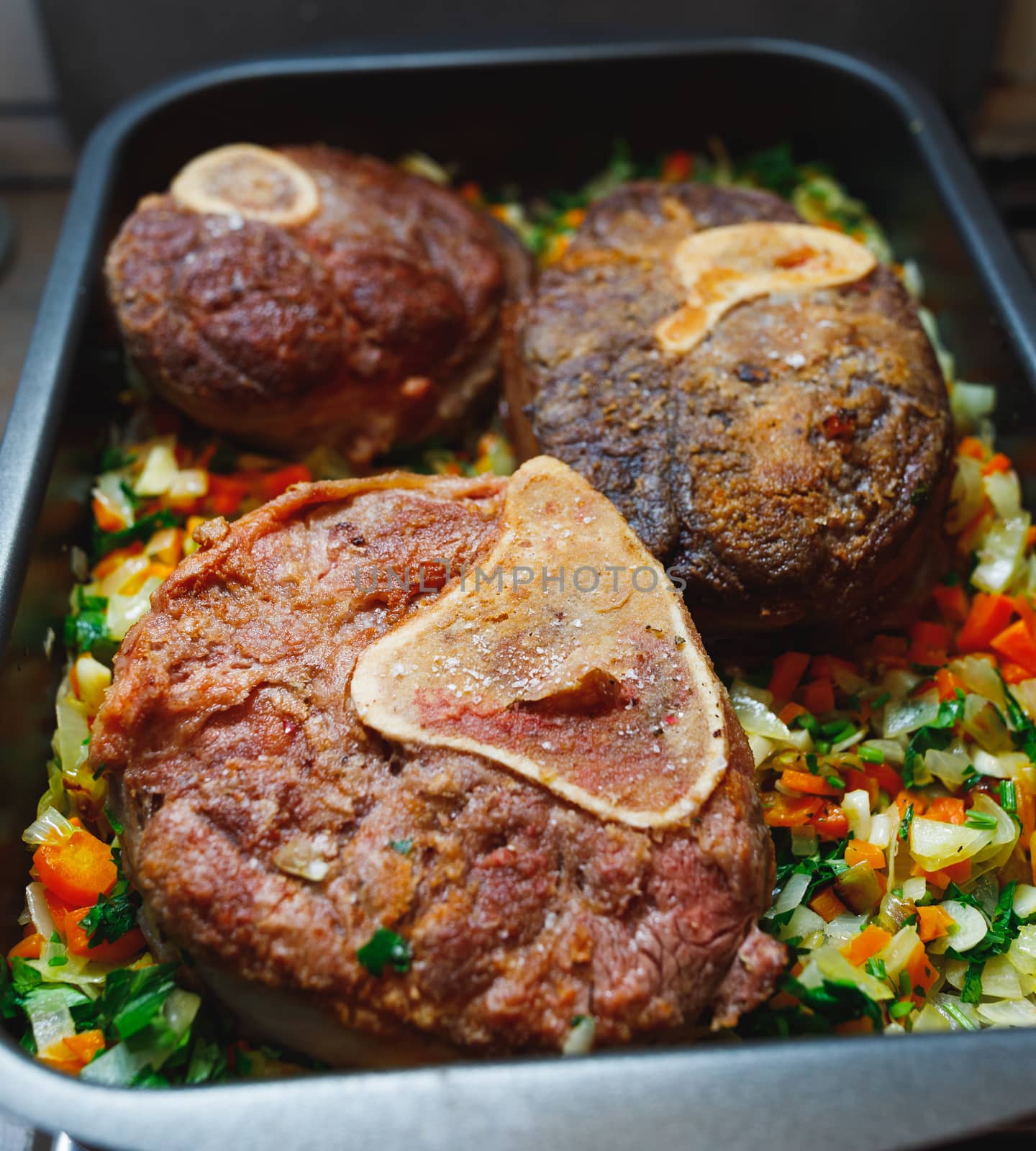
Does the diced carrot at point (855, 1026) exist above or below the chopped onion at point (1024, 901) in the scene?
above

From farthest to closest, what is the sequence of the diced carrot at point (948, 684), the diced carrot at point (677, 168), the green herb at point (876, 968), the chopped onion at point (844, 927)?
the diced carrot at point (677, 168)
the diced carrot at point (948, 684)
the chopped onion at point (844, 927)
the green herb at point (876, 968)

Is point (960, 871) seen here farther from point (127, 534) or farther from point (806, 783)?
point (127, 534)

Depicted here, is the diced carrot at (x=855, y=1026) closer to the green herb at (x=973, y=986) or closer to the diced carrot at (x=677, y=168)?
the green herb at (x=973, y=986)

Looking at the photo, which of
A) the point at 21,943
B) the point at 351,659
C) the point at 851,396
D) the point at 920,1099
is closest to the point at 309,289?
the point at 351,659

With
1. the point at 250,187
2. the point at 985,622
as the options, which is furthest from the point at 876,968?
the point at 250,187

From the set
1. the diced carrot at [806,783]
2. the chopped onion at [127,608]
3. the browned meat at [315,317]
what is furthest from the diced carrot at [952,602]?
A: the chopped onion at [127,608]

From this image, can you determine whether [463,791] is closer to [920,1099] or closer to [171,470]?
[920,1099]

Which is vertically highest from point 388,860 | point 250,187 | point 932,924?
point 250,187
